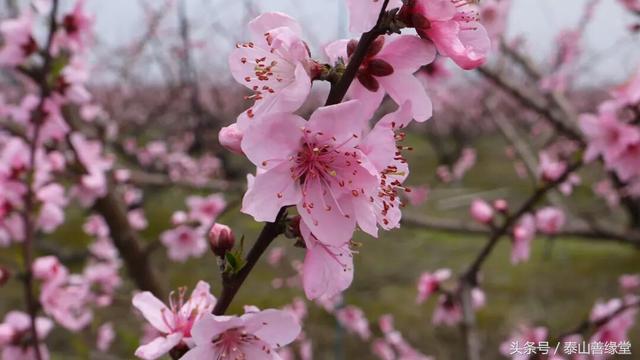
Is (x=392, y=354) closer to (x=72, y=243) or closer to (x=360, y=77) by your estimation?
(x=360, y=77)

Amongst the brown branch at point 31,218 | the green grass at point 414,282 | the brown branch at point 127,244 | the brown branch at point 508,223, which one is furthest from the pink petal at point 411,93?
the green grass at point 414,282

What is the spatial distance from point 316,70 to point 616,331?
5.75 feet

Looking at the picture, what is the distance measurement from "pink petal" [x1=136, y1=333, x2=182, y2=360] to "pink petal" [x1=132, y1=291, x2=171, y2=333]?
5cm

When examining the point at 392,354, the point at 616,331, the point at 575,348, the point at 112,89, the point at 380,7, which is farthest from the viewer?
the point at 112,89

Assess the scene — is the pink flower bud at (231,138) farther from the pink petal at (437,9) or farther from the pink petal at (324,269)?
the pink petal at (437,9)

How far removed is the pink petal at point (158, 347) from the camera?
28.7 inches

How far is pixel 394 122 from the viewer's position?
75cm

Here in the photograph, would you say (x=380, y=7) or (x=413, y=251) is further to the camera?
(x=413, y=251)

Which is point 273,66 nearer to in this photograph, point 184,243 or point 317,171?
point 317,171

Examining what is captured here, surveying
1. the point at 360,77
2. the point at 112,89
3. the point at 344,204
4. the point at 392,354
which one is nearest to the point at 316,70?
the point at 360,77

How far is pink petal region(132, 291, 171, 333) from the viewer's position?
2.77 ft

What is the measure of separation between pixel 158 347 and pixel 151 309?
0.11 metres

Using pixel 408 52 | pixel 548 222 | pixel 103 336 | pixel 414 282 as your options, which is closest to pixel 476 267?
pixel 548 222

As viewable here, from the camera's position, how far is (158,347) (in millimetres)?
761
